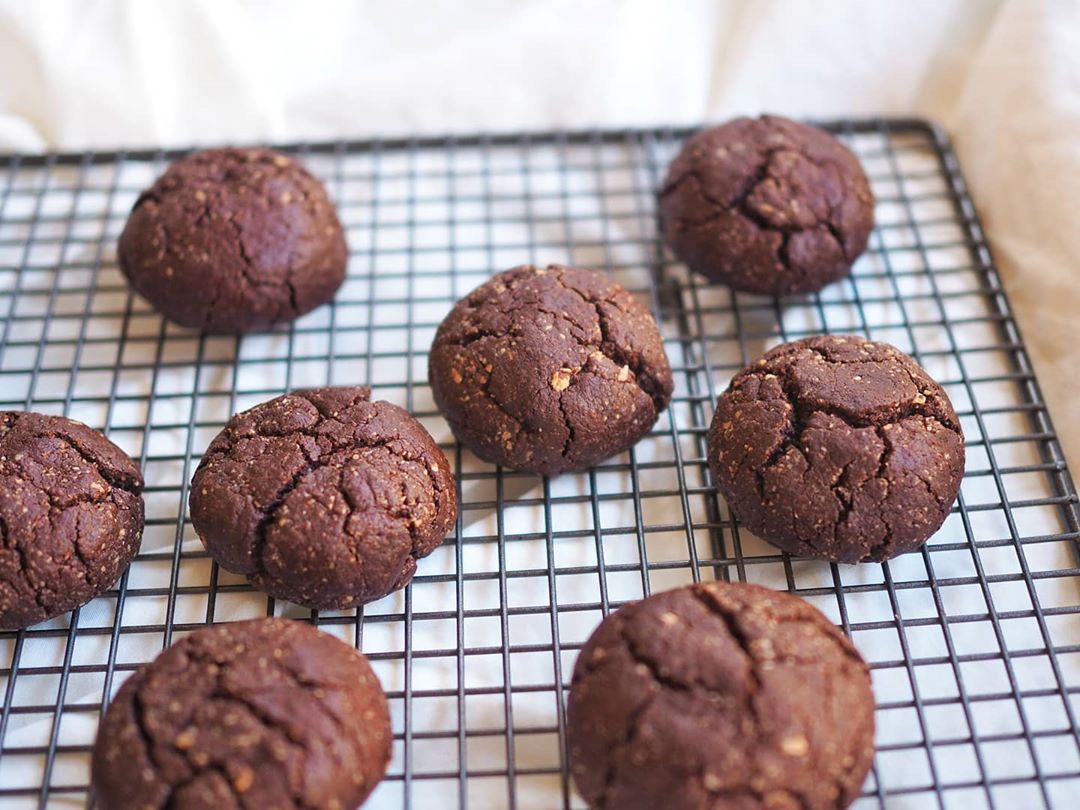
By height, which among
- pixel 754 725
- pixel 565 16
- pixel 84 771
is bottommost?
pixel 84 771

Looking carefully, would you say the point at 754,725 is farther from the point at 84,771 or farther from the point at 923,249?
the point at 923,249

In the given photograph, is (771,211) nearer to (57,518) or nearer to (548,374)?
(548,374)

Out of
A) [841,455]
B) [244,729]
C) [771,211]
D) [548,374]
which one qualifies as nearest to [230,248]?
[548,374]

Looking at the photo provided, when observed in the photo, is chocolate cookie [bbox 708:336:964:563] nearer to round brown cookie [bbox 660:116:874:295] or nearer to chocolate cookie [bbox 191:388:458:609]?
round brown cookie [bbox 660:116:874:295]

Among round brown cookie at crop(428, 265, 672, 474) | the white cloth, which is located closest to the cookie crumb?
round brown cookie at crop(428, 265, 672, 474)

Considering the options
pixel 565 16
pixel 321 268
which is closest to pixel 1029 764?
pixel 321 268

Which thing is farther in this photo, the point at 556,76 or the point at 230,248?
the point at 556,76

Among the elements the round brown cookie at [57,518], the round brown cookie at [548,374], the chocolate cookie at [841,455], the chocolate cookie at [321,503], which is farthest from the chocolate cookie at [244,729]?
the chocolate cookie at [841,455]
